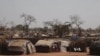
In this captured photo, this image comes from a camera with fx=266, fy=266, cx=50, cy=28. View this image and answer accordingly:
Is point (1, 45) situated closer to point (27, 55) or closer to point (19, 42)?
point (19, 42)

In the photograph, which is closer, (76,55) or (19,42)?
(76,55)

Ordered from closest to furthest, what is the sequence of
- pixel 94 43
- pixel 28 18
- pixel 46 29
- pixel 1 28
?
pixel 94 43 < pixel 1 28 < pixel 28 18 < pixel 46 29

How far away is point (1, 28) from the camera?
45.7 metres

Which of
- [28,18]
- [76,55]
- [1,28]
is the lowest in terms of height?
[76,55]

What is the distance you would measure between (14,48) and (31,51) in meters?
Result: 1.74

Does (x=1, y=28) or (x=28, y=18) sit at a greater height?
(x=28, y=18)

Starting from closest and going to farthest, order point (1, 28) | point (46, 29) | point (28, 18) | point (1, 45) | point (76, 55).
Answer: point (76, 55) → point (1, 45) → point (1, 28) → point (28, 18) → point (46, 29)

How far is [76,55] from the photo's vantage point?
2055 centimetres

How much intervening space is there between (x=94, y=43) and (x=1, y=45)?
323 inches

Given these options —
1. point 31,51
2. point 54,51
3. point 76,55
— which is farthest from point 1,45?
point 76,55

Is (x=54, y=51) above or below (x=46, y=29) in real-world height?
below

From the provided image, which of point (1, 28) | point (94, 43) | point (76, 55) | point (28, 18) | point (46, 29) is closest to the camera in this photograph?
point (76, 55)

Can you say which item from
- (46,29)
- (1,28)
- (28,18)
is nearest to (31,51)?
(1,28)

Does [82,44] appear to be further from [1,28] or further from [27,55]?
[1,28]
